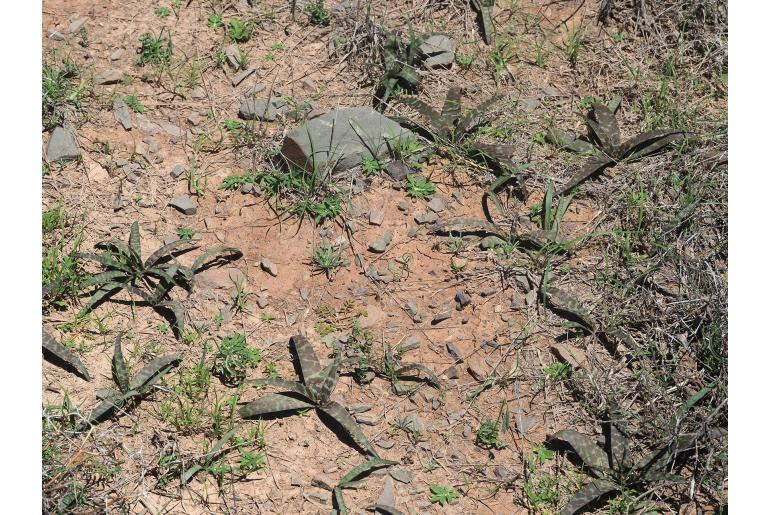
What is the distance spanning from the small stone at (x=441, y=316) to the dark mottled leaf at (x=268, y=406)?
670 millimetres

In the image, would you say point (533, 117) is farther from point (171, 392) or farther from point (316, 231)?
point (171, 392)

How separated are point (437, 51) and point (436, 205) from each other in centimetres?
100

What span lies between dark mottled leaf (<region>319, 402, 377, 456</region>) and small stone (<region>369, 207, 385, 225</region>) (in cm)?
91

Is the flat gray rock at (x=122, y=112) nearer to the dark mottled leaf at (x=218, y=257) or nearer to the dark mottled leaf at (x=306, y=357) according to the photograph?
the dark mottled leaf at (x=218, y=257)

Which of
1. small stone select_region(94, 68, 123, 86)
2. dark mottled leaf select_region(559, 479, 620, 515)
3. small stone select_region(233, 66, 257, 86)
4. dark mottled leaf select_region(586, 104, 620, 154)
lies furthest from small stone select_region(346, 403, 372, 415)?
small stone select_region(94, 68, 123, 86)

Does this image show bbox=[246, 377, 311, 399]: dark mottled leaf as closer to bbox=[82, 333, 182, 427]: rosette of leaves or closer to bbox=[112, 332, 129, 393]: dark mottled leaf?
bbox=[82, 333, 182, 427]: rosette of leaves

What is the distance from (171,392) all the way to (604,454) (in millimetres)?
1641

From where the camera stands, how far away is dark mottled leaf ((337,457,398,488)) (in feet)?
10.0

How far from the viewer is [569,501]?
3.04m

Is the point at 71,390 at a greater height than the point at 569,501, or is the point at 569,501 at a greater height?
the point at 569,501

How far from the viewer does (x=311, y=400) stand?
127 inches

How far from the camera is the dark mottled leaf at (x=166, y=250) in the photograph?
3512mm

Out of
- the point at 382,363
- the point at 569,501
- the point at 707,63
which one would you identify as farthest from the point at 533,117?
the point at 569,501

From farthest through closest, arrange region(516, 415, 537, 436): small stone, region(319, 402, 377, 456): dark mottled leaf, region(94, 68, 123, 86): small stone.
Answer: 1. region(94, 68, 123, 86): small stone
2. region(516, 415, 537, 436): small stone
3. region(319, 402, 377, 456): dark mottled leaf
